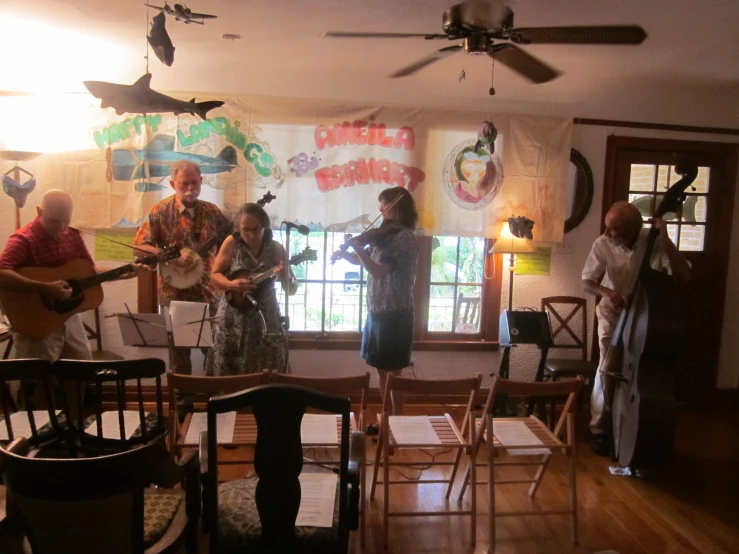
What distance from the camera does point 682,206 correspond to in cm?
427

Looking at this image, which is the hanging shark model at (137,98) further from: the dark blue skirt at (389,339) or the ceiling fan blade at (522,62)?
the dark blue skirt at (389,339)

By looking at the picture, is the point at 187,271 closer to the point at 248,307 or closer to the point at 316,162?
the point at 248,307

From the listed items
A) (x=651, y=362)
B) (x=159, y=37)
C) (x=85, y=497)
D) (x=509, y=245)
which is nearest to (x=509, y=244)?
(x=509, y=245)

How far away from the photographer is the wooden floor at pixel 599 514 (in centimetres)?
244

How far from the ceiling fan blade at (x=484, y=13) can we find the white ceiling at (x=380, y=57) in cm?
43

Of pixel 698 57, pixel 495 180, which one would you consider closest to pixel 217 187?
pixel 495 180

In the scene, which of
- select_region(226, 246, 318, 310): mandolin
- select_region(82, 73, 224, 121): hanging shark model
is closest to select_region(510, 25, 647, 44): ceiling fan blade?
select_region(82, 73, 224, 121): hanging shark model

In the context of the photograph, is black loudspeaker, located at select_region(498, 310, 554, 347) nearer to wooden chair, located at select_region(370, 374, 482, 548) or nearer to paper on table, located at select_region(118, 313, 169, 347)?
wooden chair, located at select_region(370, 374, 482, 548)

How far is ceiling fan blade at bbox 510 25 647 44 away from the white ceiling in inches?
17.8

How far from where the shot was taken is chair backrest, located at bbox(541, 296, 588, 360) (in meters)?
4.07

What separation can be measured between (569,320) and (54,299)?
133 inches

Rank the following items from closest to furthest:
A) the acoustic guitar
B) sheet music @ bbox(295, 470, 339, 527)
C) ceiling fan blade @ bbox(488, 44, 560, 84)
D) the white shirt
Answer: sheet music @ bbox(295, 470, 339, 527) < ceiling fan blade @ bbox(488, 44, 560, 84) < the acoustic guitar < the white shirt

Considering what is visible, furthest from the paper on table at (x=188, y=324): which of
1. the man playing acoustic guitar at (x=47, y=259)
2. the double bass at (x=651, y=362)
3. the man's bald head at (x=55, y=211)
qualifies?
the double bass at (x=651, y=362)

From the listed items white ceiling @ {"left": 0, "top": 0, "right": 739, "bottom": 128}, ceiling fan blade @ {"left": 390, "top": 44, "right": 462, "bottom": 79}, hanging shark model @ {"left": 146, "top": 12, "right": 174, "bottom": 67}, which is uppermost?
white ceiling @ {"left": 0, "top": 0, "right": 739, "bottom": 128}
